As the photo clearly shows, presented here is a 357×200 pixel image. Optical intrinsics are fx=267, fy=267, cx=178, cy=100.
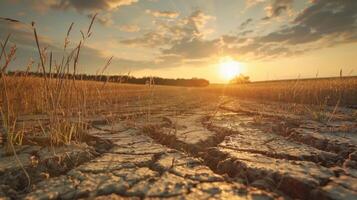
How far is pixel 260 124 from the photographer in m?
3.43

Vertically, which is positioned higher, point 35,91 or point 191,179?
point 35,91

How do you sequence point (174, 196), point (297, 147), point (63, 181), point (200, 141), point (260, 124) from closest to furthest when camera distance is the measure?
point (174, 196)
point (63, 181)
point (297, 147)
point (200, 141)
point (260, 124)

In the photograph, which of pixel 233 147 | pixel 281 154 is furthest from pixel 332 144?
pixel 233 147

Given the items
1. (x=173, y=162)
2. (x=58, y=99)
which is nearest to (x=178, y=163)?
(x=173, y=162)

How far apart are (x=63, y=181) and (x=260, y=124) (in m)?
2.55

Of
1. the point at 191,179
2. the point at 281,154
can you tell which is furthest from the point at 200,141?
the point at 191,179

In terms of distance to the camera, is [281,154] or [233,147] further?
[233,147]

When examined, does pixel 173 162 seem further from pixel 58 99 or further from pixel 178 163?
pixel 58 99

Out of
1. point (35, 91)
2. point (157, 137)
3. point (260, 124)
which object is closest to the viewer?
point (157, 137)

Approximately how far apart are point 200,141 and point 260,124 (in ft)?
4.11

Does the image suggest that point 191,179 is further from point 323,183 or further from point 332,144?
point 332,144

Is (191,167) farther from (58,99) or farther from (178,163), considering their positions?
(58,99)

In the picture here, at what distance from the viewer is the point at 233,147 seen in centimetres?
227

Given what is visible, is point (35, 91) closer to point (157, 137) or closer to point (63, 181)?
point (157, 137)
